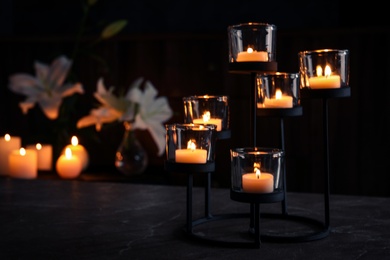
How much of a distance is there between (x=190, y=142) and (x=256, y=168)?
118 mm

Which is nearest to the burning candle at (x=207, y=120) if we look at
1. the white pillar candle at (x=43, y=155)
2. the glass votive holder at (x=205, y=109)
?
the glass votive holder at (x=205, y=109)

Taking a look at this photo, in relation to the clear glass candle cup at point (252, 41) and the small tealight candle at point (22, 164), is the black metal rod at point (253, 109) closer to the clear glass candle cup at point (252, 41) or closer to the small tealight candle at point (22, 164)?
the clear glass candle cup at point (252, 41)

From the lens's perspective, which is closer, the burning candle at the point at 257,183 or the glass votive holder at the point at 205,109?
the burning candle at the point at 257,183

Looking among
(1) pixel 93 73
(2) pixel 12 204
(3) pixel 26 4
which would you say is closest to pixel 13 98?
(1) pixel 93 73

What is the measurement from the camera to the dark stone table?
0.97m

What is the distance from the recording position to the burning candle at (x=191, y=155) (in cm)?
100

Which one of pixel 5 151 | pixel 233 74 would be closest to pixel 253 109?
pixel 5 151

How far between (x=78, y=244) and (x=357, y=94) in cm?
202

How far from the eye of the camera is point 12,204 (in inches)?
53.3

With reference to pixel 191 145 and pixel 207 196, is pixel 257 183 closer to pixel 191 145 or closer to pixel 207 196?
pixel 191 145

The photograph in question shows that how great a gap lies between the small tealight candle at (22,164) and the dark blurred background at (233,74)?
1.27ft

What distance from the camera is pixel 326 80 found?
3.48 feet

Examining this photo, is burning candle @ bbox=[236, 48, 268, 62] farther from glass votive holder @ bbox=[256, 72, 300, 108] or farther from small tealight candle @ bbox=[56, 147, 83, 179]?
small tealight candle @ bbox=[56, 147, 83, 179]

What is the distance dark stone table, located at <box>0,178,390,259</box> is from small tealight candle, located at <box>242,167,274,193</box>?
95mm
